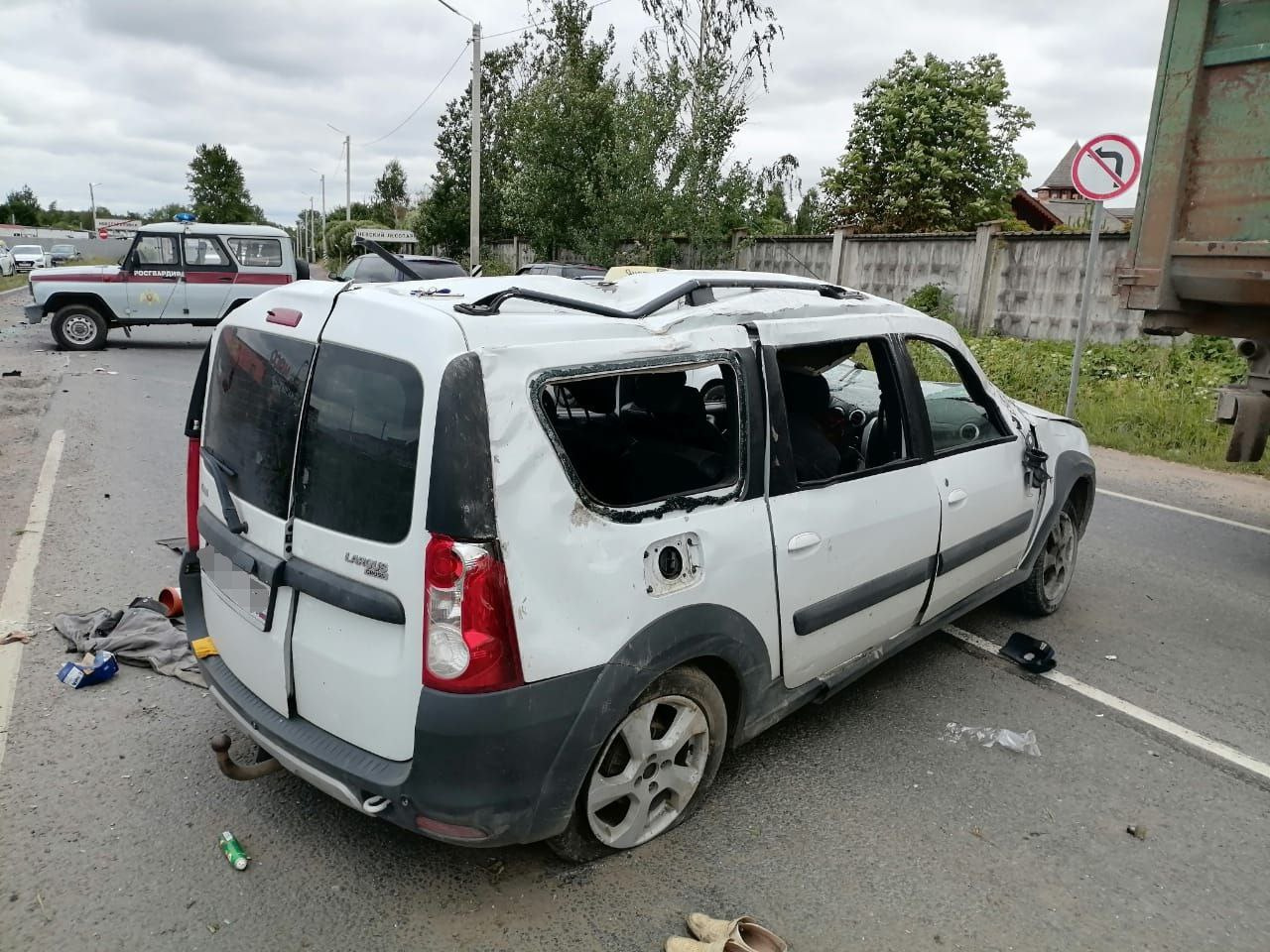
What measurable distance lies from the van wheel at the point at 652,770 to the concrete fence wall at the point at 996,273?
1173 centimetres

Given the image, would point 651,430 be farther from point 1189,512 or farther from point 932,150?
point 932,150

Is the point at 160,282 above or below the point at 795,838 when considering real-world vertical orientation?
above

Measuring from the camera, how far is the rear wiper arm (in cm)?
281

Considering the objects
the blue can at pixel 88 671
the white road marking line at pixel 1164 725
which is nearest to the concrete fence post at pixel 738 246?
the white road marking line at pixel 1164 725

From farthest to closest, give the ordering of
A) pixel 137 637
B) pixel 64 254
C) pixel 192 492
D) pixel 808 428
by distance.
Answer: pixel 64 254
pixel 137 637
pixel 808 428
pixel 192 492

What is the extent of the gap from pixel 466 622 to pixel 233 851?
4.00 ft

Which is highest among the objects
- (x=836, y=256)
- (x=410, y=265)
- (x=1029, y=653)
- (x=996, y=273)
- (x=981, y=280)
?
(x=836, y=256)

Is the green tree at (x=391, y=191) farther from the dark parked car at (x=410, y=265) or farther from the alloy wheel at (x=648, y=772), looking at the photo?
the alloy wheel at (x=648, y=772)

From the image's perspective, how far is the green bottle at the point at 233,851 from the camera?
2693 millimetres

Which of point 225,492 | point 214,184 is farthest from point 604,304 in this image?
point 214,184

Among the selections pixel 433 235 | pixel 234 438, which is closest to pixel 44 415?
pixel 234 438

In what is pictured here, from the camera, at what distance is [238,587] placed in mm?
2855

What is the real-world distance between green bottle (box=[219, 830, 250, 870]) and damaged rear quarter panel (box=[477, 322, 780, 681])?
118 centimetres

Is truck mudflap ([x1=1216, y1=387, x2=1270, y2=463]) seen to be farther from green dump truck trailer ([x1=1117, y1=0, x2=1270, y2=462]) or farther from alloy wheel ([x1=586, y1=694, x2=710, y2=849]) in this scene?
alloy wheel ([x1=586, y1=694, x2=710, y2=849])
